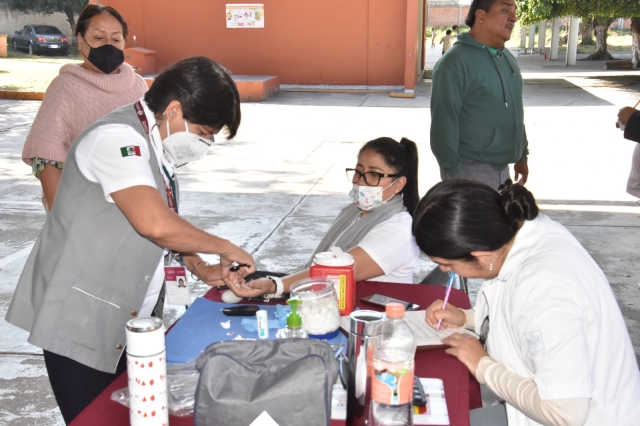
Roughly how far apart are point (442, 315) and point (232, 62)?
15.5 m

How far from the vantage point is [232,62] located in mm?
16797

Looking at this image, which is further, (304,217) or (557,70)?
(557,70)

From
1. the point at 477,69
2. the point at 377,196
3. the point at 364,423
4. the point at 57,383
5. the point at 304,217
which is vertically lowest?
the point at 304,217

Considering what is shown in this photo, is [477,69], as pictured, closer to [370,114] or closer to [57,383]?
[57,383]

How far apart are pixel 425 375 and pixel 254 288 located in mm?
744

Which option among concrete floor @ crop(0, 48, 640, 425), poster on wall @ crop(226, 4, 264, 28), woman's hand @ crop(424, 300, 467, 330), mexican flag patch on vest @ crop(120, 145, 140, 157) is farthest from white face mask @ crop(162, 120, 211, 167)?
poster on wall @ crop(226, 4, 264, 28)

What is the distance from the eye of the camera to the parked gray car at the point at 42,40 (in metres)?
25.5

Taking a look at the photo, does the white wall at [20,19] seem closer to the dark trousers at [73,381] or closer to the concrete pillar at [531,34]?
the concrete pillar at [531,34]

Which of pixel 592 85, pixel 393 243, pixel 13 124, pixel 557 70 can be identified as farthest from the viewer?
pixel 557 70

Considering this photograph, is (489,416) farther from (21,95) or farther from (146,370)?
(21,95)

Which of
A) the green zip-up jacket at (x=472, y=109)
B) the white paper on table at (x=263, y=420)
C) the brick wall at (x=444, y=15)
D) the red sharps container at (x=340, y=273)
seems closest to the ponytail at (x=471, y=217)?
the red sharps container at (x=340, y=273)

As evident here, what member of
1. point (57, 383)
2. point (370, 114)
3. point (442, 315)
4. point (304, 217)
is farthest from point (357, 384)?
point (370, 114)

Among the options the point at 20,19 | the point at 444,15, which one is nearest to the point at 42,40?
the point at 20,19

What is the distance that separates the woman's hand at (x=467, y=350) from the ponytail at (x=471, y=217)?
303mm
